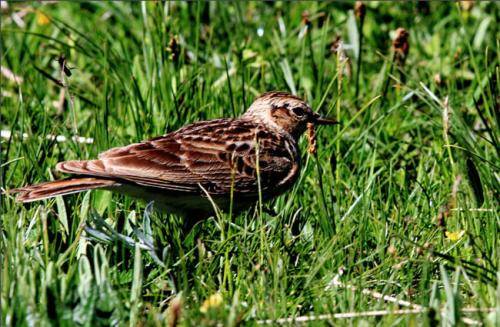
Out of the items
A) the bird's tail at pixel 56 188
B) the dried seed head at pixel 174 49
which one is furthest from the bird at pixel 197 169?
the dried seed head at pixel 174 49

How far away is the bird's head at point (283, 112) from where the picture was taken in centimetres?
614

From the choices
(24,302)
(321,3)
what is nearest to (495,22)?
(321,3)

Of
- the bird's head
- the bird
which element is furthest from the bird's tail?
the bird's head

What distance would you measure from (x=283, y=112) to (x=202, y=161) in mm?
894

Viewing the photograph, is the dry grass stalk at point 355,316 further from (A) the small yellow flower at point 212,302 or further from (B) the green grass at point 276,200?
(A) the small yellow flower at point 212,302

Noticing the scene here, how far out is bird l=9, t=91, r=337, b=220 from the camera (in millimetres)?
5023

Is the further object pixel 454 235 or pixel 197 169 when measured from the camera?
pixel 197 169

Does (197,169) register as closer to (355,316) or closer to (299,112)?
(299,112)

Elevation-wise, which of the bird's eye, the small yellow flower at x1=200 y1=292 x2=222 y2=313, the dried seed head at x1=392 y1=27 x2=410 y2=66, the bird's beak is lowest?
the small yellow flower at x1=200 y1=292 x2=222 y2=313

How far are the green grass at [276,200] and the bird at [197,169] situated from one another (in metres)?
0.13

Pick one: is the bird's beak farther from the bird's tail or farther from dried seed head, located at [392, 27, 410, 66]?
the bird's tail

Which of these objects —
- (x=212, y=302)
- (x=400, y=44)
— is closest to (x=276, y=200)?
(x=400, y=44)

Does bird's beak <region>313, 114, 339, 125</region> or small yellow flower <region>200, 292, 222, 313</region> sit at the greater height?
bird's beak <region>313, 114, 339, 125</region>

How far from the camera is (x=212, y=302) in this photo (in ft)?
13.5
